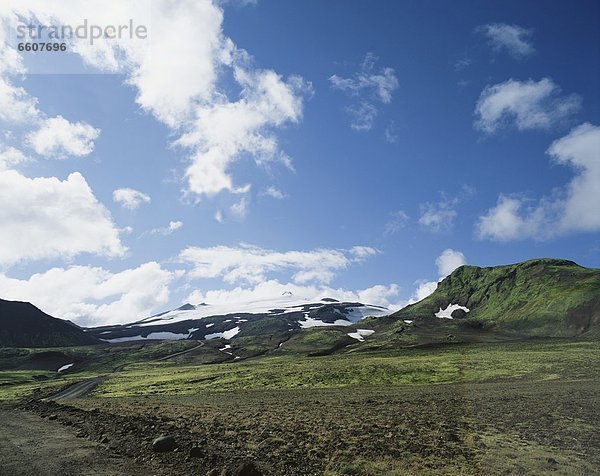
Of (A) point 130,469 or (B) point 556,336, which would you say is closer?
(A) point 130,469

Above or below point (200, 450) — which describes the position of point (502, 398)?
below

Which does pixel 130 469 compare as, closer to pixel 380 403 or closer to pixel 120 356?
pixel 380 403

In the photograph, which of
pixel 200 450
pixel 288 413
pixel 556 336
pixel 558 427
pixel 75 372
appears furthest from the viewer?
pixel 556 336

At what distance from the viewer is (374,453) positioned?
843 inches

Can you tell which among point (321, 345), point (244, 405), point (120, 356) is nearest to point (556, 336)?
point (321, 345)

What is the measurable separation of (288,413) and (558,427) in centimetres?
1956

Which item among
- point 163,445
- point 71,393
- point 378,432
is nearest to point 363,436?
point 378,432

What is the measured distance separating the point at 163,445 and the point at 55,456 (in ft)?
16.7

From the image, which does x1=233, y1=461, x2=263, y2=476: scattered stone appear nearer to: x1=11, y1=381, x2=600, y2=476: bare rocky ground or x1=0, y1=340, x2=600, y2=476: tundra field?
x1=11, y1=381, x2=600, y2=476: bare rocky ground

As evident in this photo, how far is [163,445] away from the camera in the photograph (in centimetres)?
2122

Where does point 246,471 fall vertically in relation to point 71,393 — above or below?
above

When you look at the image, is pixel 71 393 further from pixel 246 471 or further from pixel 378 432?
pixel 246 471

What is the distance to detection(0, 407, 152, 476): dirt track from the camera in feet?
59.2

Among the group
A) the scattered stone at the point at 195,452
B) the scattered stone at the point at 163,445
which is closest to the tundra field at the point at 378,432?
the scattered stone at the point at 195,452
